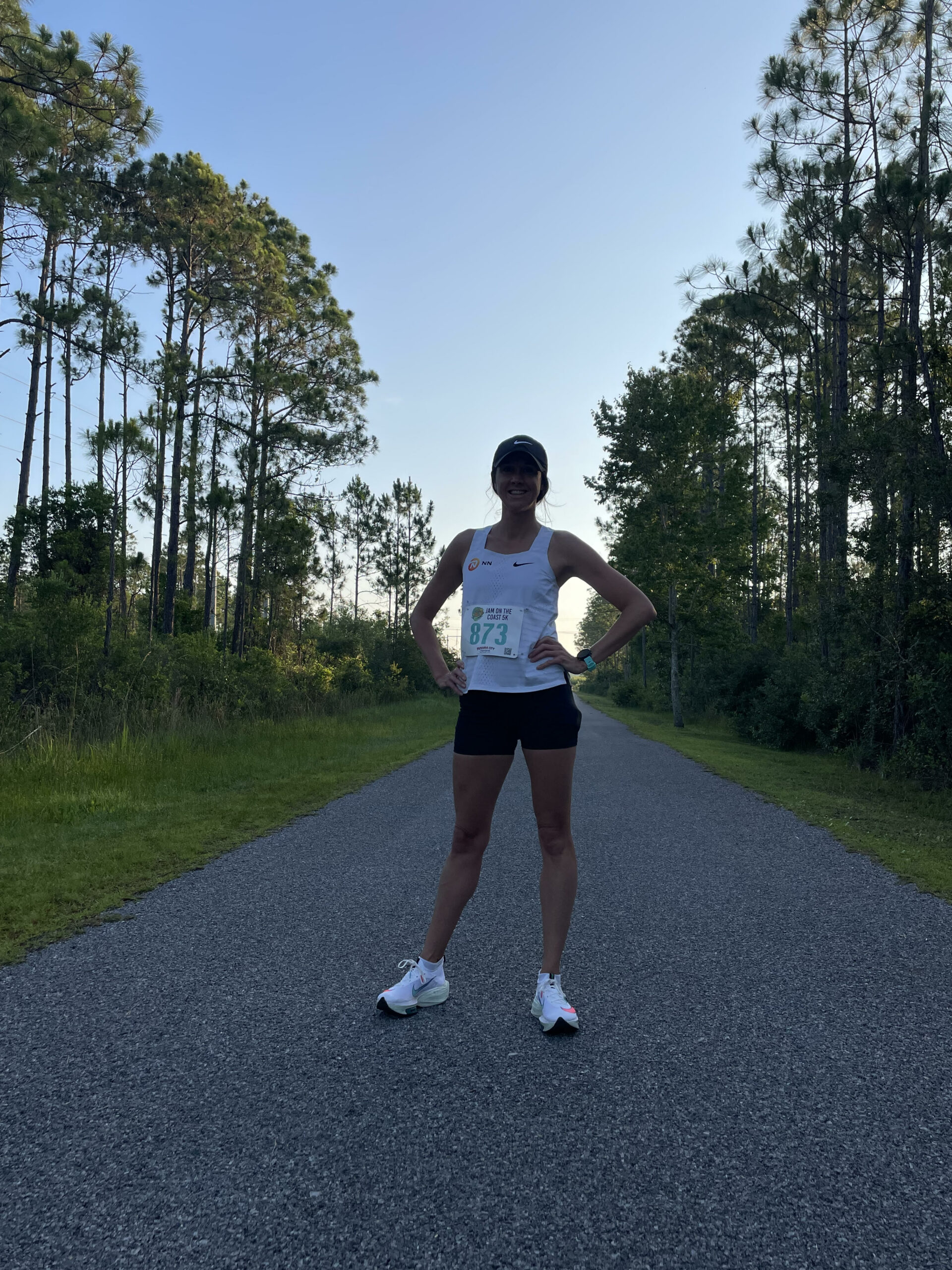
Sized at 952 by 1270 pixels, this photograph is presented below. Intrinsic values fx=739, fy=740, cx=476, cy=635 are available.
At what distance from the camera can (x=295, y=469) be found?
79.4 feet

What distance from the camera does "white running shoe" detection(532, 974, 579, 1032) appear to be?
2.74 m

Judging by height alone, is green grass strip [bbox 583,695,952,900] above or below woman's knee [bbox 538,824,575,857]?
below

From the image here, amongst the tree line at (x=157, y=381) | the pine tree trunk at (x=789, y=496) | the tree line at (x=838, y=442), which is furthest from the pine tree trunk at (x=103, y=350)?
the pine tree trunk at (x=789, y=496)

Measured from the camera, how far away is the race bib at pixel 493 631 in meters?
2.91

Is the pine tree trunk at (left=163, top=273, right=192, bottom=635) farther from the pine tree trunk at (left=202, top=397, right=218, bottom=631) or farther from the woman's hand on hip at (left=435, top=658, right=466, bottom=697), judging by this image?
the woman's hand on hip at (left=435, top=658, right=466, bottom=697)

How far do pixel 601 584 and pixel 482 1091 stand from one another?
186 cm

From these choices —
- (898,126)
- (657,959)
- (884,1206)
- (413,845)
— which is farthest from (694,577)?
(884,1206)

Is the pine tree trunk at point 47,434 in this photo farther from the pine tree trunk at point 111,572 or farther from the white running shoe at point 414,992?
the white running shoe at point 414,992

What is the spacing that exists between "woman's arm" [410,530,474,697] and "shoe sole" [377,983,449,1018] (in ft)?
3.94

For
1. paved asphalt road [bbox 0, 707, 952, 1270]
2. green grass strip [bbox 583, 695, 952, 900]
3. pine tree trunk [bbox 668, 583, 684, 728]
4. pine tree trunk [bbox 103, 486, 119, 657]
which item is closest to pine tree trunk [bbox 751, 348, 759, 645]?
pine tree trunk [bbox 668, 583, 684, 728]

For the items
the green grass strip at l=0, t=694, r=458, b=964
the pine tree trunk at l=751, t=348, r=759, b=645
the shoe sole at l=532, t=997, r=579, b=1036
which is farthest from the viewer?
the pine tree trunk at l=751, t=348, r=759, b=645

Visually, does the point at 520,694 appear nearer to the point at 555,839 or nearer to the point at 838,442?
the point at 555,839

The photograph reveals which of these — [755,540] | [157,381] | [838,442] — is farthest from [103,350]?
[755,540]

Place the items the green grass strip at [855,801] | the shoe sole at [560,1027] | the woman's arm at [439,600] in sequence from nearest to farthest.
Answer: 1. the shoe sole at [560,1027]
2. the woman's arm at [439,600]
3. the green grass strip at [855,801]
